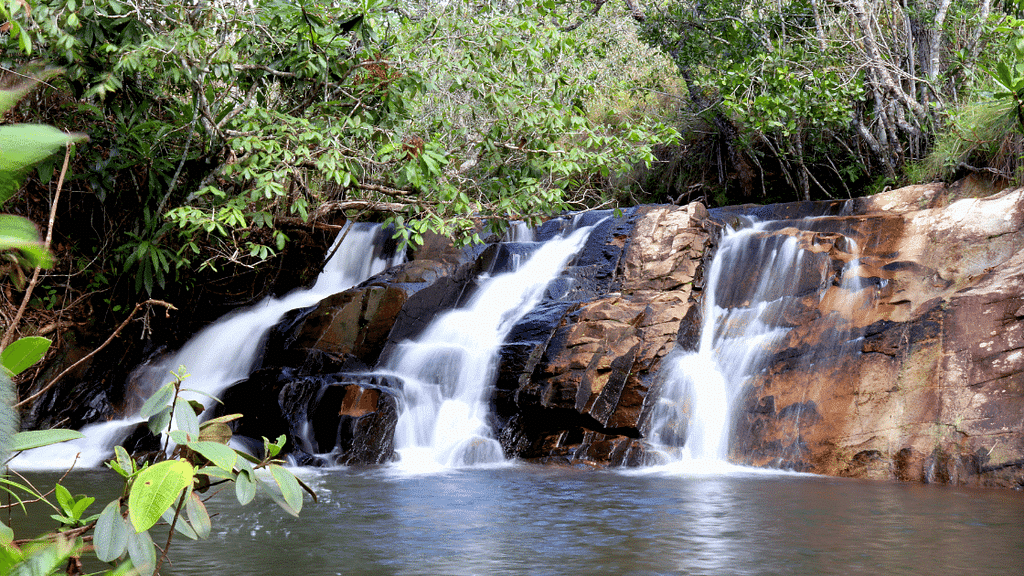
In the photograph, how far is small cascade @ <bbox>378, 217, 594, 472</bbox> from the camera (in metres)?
8.16

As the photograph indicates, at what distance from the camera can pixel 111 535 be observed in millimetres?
1667

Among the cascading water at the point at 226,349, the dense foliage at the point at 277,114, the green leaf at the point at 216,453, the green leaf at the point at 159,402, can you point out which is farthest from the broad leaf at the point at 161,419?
the cascading water at the point at 226,349

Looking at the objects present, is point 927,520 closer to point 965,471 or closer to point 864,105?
point 965,471

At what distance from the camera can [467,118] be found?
1414 centimetres

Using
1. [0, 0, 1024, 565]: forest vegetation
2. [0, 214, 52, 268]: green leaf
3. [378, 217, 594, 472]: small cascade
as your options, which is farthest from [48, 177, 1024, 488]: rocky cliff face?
[0, 214, 52, 268]: green leaf

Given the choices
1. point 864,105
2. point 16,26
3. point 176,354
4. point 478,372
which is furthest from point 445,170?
point 864,105

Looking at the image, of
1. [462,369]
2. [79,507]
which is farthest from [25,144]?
[462,369]

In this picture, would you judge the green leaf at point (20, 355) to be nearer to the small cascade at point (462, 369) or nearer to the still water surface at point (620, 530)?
the still water surface at point (620, 530)

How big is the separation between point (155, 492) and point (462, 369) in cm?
778

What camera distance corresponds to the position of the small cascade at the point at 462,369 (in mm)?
8156

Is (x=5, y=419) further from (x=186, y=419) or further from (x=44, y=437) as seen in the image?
(x=186, y=419)

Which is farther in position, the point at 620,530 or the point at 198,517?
the point at 620,530

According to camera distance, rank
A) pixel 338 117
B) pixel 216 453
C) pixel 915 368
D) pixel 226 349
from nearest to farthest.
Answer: pixel 216 453, pixel 915 368, pixel 338 117, pixel 226 349

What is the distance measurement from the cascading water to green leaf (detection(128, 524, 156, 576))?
6695 mm
